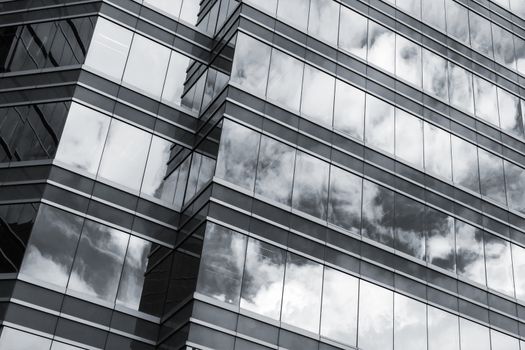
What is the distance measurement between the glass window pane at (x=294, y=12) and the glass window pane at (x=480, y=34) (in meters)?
10.6

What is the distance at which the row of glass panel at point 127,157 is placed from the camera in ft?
89.6

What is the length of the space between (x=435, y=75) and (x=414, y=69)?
4.33 ft

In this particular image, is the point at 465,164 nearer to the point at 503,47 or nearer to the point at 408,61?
the point at 408,61

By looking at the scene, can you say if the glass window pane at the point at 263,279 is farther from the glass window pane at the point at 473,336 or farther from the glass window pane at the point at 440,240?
the glass window pane at the point at 473,336

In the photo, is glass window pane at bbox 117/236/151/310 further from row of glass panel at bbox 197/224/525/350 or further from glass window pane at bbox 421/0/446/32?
glass window pane at bbox 421/0/446/32

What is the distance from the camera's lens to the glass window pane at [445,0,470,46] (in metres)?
38.5

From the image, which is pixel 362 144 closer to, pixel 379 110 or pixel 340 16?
pixel 379 110

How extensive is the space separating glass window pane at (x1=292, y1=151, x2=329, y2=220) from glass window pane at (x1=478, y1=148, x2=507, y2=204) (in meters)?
8.96

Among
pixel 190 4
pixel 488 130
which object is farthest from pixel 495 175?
pixel 190 4

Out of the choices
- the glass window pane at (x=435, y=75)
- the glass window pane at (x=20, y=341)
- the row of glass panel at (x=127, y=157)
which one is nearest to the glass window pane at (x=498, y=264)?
the glass window pane at (x=435, y=75)

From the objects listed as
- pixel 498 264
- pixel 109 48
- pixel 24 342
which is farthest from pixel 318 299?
pixel 109 48

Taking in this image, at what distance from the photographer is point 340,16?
33.9 metres

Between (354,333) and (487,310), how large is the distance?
7.08 m

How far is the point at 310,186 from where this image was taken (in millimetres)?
28656
